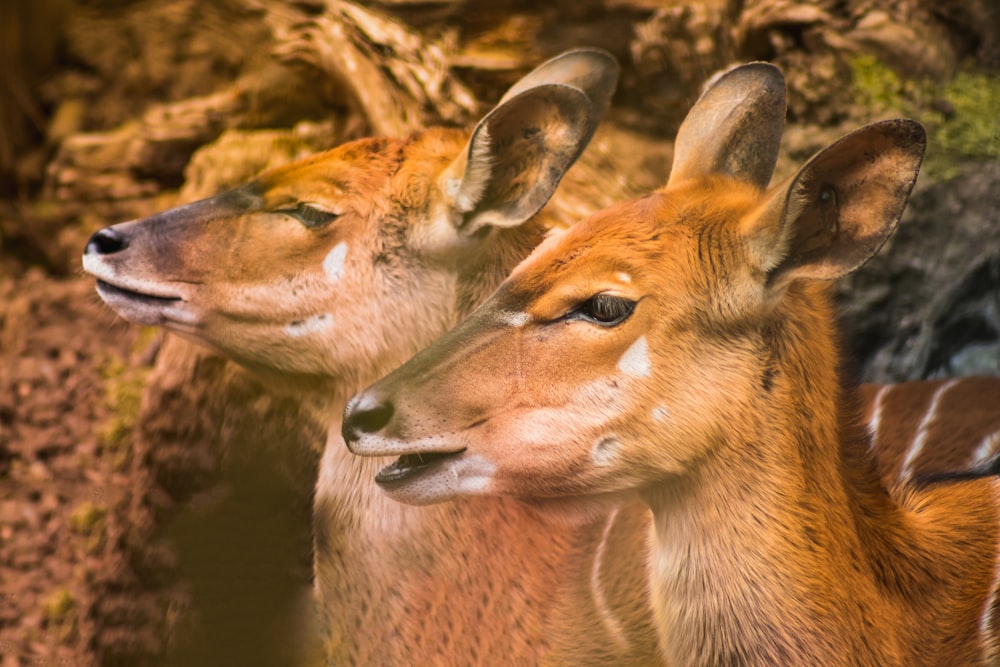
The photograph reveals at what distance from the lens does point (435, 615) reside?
208 centimetres

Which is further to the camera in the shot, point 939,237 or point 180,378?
point 180,378

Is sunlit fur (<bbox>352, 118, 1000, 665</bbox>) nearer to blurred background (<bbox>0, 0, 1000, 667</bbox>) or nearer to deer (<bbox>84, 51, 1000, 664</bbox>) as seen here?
deer (<bbox>84, 51, 1000, 664</bbox>)

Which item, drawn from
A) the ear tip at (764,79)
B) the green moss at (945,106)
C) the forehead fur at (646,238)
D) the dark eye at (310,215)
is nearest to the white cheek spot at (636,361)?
the forehead fur at (646,238)

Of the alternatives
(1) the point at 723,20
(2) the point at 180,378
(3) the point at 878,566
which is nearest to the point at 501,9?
(1) the point at 723,20

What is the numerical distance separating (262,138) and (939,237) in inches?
75.2

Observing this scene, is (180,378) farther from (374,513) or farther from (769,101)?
(769,101)

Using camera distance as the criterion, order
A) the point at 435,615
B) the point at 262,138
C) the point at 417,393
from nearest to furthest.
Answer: the point at 417,393 → the point at 435,615 → the point at 262,138

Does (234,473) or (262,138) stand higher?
(262,138)

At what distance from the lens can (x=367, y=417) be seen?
164 cm

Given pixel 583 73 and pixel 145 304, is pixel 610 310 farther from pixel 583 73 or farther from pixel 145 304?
pixel 145 304

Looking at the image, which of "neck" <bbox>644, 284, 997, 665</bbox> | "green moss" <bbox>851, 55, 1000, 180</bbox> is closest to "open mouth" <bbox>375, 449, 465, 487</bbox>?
"neck" <bbox>644, 284, 997, 665</bbox>

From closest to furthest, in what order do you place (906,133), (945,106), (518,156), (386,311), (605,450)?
(906,133)
(605,450)
(518,156)
(386,311)
(945,106)

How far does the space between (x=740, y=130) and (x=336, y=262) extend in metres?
0.83

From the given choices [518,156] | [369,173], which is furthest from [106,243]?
[518,156]
